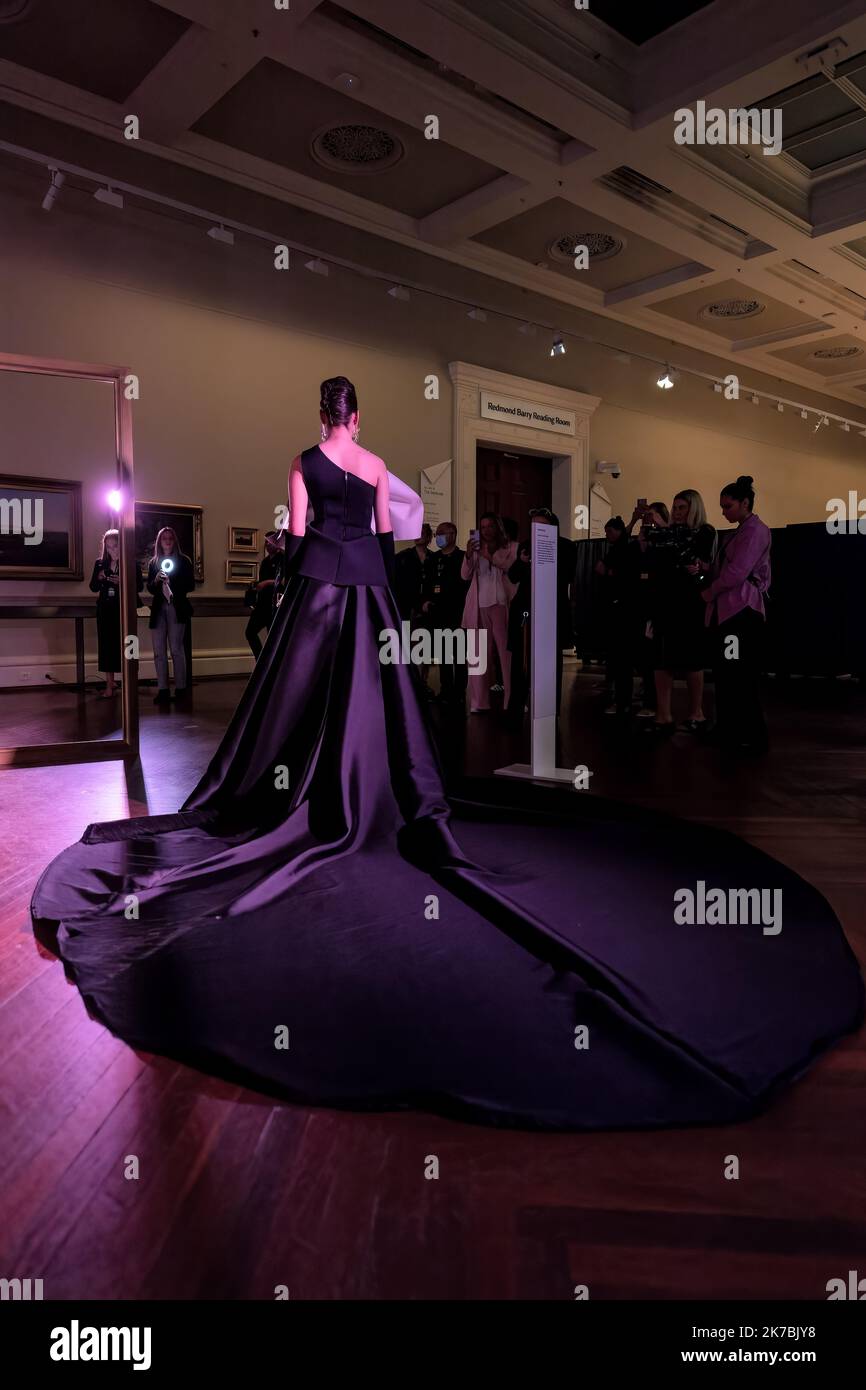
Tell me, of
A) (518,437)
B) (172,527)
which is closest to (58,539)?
(172,527)

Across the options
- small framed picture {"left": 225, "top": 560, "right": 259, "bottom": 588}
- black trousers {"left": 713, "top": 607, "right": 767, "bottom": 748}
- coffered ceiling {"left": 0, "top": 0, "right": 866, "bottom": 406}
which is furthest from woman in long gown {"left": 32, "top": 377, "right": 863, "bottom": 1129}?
small framed picture {"left": 225, "top": 560, "right": 259, "bottom": 588}

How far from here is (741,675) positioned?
17.6 ft

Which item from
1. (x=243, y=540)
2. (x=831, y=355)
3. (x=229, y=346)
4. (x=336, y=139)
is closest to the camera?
(x=336, y=139)

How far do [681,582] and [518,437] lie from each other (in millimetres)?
7019

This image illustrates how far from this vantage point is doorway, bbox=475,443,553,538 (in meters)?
12.2

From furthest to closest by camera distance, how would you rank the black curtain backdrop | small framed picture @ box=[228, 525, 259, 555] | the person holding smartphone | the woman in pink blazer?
the black curtain backdrop < small framed picture @ box=[228, 525, 259, 555] < the person holding smartphone < the woman in pink blazer

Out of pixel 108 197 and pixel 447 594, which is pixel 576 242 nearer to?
pixel 108 197

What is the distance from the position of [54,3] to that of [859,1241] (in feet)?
27.9

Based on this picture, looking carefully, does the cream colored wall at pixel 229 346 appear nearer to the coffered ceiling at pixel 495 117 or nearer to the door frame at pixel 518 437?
the door frame at pixel 518 437

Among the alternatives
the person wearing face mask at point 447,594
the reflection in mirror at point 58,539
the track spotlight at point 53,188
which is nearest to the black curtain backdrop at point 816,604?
the person wearing face mask at point 447,594

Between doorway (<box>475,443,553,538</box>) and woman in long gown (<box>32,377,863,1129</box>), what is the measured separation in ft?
29.5

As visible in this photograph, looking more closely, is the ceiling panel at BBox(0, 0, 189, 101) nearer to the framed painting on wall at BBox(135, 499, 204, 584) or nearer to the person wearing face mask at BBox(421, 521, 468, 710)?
the framed painting on wall at BBox(135, 499, 204, 584)

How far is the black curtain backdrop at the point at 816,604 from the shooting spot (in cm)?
997

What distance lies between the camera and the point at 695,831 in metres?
3.18
